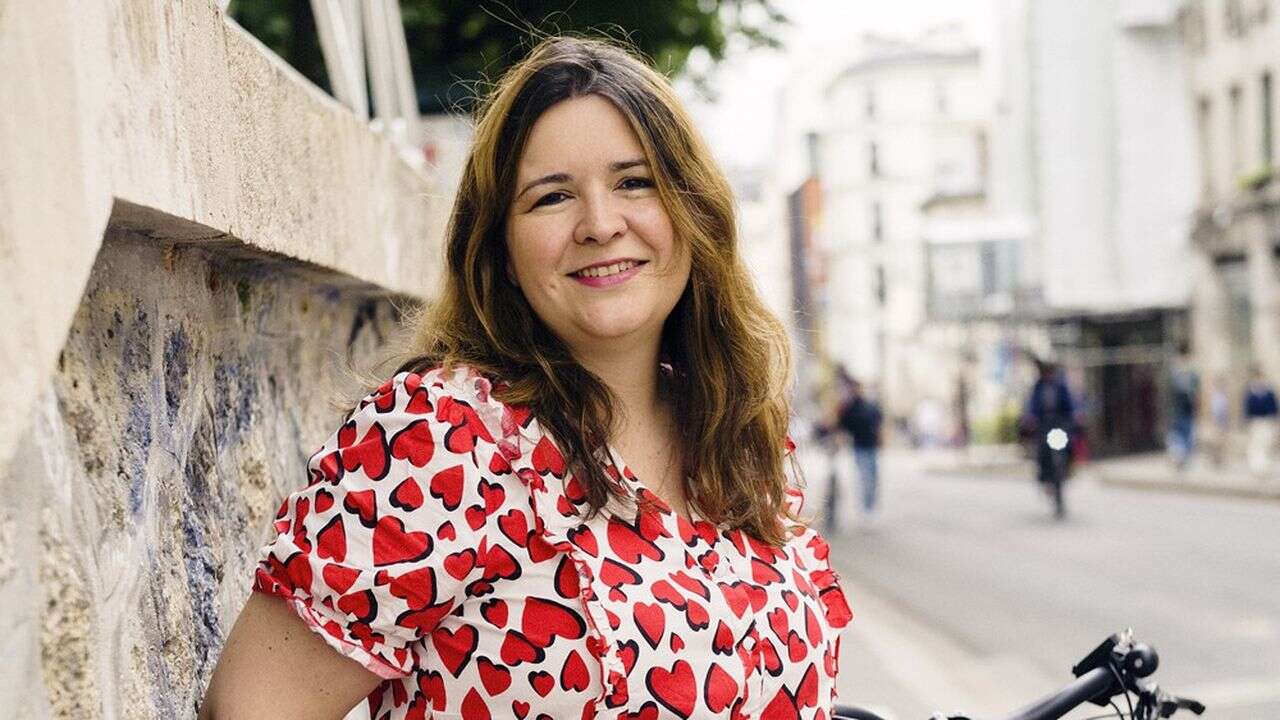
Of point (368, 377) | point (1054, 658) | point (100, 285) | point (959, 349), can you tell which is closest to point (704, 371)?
point (368, 377)

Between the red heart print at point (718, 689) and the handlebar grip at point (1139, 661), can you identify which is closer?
the red heart print at point (718, 689)

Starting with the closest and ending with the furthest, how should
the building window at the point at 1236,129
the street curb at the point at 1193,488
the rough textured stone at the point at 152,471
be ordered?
the rough textured stone at the point at 152,471 → the street curb at the point at 1193,488 → the building window at the point at 1236,129

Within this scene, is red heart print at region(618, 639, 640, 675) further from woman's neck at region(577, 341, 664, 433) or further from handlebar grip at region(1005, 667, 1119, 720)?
handlebar grip at region(1005, 667, 1119, 720)

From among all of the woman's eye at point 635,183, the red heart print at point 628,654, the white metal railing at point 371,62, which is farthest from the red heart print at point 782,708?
→ the white metal railing at point 371,62

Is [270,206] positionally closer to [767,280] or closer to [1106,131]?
[767,280]

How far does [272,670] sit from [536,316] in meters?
0.64

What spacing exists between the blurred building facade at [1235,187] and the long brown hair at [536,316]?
82.6 ft

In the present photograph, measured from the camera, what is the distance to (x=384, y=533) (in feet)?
4.99

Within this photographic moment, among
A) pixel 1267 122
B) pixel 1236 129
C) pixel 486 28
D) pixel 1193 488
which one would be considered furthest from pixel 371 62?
pixel 1236 129

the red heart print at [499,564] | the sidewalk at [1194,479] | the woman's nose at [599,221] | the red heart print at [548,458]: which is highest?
the woman's nose at [599,221]

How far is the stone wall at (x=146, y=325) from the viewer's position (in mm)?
1108

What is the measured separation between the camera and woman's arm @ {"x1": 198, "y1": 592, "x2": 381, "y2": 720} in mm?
1479

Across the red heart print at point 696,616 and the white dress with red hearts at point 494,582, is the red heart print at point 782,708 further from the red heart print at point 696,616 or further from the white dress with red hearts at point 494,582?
the red heart print at point 696,616

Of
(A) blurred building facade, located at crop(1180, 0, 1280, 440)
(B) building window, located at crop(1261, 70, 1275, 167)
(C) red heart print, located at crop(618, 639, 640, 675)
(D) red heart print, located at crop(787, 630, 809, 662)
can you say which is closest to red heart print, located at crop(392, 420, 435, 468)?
(C) red heart print, located at crop(618, 639, 640, 675)
